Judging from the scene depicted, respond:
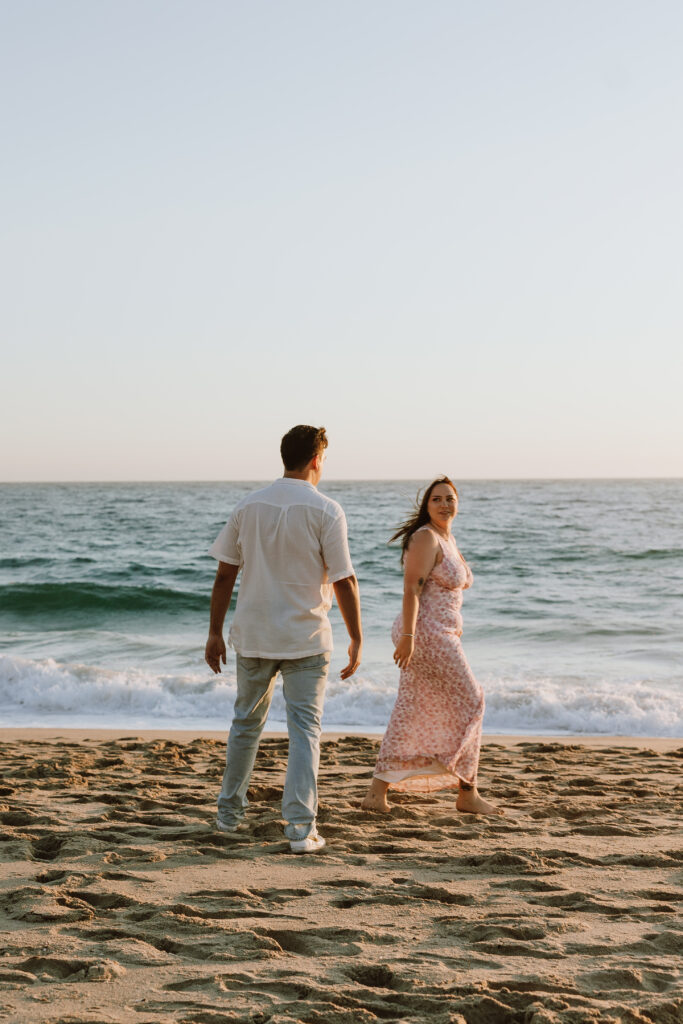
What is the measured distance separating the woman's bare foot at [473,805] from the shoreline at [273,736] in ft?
8.05

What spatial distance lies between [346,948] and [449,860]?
1.12 meters

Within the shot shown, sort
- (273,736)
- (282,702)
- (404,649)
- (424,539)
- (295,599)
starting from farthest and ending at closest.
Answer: (282,702) < (273,736) < (424,539) < (404,649) < (295,599)

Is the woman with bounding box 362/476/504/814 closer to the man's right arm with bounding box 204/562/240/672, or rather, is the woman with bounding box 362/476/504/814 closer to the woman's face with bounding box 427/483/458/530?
the woman's face with bounding box 427/483/458/530

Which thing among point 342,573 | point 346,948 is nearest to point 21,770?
point 342,573

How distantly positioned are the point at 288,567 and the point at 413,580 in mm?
897

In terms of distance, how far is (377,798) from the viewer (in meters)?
5.10

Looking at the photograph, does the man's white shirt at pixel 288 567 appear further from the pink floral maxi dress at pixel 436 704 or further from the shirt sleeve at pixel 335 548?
the pink floral maxi dress at pixel 436 704

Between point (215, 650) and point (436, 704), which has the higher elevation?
point (215, 650)

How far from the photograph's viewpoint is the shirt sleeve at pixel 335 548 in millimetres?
4363

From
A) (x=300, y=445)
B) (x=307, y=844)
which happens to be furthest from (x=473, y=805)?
(x=300, y=445)

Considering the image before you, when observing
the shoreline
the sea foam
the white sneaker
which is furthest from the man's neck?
the sea foam

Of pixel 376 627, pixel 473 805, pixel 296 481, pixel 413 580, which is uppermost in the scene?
pixel 296 481

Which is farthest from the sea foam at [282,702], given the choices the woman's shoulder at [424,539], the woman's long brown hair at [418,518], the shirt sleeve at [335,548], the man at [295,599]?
the shirt sleeve at [335,548]

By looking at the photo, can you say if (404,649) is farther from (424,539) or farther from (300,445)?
(300,445)
